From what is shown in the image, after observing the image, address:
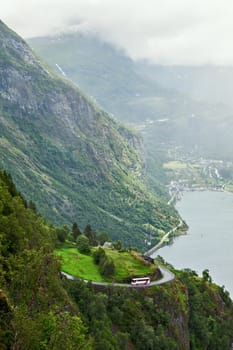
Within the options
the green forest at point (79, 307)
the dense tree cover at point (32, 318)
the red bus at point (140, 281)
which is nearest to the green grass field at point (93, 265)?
the red bus at point (140, 281)

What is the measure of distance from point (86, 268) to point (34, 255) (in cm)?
5954

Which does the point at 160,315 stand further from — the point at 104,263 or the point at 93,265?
the point at 93,265

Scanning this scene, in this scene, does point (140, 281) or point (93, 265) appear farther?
point (93, 265)

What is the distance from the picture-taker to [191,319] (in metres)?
108

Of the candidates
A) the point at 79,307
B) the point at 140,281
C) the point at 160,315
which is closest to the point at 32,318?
the point at 79,307

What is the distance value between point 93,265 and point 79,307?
25.4m

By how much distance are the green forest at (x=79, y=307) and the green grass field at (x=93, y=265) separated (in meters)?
4.50

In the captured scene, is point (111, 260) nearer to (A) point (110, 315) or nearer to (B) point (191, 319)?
(A) point (110, 315)

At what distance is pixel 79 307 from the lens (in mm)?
71438

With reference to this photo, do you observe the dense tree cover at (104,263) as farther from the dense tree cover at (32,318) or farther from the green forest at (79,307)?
the dense tree cover at (32,318)

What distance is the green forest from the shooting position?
3247 cm

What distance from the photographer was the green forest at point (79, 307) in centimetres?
3247

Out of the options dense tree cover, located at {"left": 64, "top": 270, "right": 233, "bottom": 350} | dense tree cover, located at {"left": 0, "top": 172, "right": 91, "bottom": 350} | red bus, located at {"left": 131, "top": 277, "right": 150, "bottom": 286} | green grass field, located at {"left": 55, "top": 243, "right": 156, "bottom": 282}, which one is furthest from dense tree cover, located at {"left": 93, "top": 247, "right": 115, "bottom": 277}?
dense tree cover, located at {"left": 0, "top": 172, "right": 91, "bottom": 350}

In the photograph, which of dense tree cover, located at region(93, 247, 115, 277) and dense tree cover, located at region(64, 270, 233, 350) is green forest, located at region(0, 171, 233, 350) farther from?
dense tree cover, located at region(93, 247, 115, 277)
